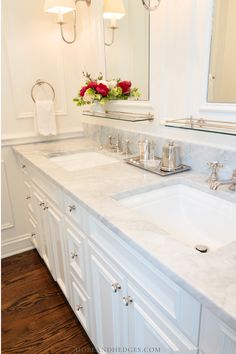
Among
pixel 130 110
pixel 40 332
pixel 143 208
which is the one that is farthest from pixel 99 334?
pixel 130 110

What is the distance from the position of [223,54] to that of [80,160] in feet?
3.58

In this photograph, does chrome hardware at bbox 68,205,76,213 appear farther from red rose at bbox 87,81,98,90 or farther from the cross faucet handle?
red rose at bbox 87,81,98,90

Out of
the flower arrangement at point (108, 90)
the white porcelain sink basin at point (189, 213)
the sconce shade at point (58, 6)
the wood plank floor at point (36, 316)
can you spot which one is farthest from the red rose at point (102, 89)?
the wood plank floor at point (36, 316)

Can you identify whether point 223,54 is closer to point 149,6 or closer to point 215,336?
point 149,6

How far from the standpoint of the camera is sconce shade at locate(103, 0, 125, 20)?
155cm

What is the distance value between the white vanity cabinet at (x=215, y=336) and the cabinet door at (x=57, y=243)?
91 cm

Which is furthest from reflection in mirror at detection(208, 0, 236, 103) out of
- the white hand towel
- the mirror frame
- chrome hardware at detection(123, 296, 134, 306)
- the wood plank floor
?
the wood plank floor

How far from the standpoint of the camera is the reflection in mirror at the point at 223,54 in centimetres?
100

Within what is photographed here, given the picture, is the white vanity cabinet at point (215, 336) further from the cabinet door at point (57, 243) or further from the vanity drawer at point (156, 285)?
the cabinet door at point (57, 243)

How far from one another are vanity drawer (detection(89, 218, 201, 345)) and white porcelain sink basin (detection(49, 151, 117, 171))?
0.84m

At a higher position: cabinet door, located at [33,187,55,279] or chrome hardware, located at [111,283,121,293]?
chrome hardware, located at [111,283,121,293]

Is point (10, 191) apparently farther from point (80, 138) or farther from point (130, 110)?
point (130, 110)

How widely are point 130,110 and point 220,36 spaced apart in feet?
2.26

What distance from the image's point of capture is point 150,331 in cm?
75
